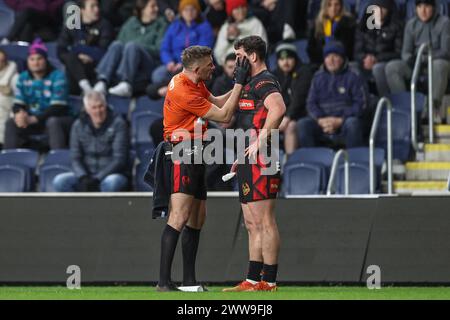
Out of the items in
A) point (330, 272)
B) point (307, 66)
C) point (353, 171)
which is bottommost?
point (330, 272)

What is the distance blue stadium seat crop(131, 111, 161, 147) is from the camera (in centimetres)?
1947

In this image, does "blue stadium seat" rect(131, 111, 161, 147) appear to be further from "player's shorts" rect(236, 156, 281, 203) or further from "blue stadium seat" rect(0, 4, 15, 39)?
"player's shorts" rect(236, 156, 281, 203)

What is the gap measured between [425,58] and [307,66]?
174cm

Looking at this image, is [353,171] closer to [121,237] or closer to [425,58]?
[425,58]

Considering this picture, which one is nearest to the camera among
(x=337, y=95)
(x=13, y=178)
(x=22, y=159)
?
A: (x=337, y=95)

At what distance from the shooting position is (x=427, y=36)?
19.0 m

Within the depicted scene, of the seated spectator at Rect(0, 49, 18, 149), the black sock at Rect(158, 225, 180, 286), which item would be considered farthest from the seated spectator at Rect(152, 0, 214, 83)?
the black sock at Rect(158, 225, 180, 286)

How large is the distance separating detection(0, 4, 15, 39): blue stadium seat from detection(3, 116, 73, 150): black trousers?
2.97 m

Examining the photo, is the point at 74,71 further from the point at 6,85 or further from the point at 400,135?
the point at 400,135

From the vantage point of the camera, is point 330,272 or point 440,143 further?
point 440,143

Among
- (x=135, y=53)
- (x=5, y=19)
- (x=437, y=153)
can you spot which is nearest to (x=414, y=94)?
(x=437, y=153)

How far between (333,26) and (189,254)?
24.9ft
